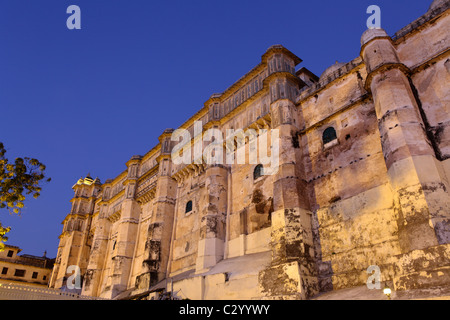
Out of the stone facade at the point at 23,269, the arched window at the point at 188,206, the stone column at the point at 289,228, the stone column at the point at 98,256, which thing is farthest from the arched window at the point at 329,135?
the stone facade at the point at 23,269

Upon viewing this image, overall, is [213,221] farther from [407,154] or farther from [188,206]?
[407,154]

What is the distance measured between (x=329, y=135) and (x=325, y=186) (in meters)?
2.21

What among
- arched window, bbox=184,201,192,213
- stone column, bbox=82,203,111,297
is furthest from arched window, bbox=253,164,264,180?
stone column, bbox=82,203,111,297

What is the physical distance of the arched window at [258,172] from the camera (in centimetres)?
1639

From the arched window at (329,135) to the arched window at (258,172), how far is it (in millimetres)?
3320

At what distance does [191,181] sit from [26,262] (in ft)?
90.2

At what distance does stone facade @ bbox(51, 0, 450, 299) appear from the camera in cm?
983

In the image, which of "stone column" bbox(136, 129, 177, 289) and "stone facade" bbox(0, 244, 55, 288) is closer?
"stone column" bbox(136, 129, 177, 289)

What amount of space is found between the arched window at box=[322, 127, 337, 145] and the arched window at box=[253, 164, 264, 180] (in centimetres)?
332

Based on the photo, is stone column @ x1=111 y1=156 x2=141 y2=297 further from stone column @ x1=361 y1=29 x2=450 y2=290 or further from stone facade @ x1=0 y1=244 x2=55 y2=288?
stone column @ x1=361 y1=29 x2=450 y2=290

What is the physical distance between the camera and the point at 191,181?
70.8ft

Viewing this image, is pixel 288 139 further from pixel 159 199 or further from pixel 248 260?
pixel 159 199

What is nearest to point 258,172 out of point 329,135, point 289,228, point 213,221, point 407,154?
point 213,221
